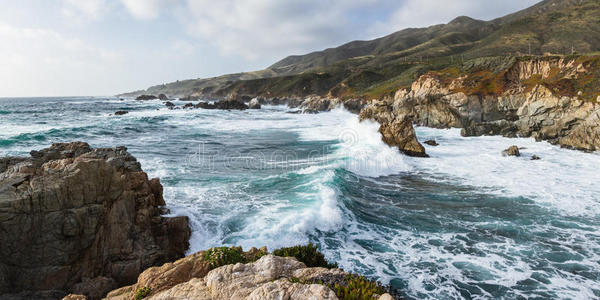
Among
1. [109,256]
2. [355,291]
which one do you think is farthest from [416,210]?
[109,256]

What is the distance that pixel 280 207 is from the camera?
17359 millimetres

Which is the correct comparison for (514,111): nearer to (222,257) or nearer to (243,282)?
(222,257)

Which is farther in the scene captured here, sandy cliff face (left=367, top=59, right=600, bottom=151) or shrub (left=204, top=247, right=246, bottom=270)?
sandy cliff face (left=367, top=59, right=600, bottom=151)

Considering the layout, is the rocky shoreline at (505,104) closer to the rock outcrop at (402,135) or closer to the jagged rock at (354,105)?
the rock outcrop at (402,135)

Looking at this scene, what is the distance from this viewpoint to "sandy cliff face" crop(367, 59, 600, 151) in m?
33.5

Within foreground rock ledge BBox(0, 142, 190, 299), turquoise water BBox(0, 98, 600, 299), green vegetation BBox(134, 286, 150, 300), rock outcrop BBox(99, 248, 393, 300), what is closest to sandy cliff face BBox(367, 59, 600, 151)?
turquoise water BBox(0, 98, 600, 299)

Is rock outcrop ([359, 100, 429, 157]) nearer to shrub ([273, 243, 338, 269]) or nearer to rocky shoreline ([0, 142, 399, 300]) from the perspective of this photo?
rocky shoreline ([0, 142, 399, 300])

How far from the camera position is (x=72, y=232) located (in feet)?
32.1

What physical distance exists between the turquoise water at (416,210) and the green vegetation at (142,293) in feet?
19.9

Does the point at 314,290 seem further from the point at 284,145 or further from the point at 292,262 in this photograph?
the point at 284,145

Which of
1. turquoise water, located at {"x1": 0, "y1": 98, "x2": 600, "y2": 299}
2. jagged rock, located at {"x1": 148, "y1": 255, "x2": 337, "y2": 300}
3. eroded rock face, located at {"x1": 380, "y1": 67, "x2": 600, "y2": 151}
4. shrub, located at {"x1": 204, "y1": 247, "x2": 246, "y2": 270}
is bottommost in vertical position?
turquoise water, located at {"x1": 0, "y1": 98, "x2": 600, "y2": 299}

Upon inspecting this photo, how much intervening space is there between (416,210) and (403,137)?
15631mm

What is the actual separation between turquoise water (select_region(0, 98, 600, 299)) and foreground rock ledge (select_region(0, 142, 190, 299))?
3.03 metres

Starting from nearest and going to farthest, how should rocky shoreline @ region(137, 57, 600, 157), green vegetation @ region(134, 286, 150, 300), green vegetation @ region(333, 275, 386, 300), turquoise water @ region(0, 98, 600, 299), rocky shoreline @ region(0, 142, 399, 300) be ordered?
1. green vegetation @ region(333, 275, 386, 300)
2. rocky shoreline @ region(0, 142, 399, 300)
3. green vegetation @ region(134, 286, 150, 300)
4. turquoise water @ region(0, 98, 600, 299)
5. rocky shoreline @ region(137, 57, 600, 157)
